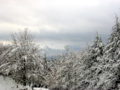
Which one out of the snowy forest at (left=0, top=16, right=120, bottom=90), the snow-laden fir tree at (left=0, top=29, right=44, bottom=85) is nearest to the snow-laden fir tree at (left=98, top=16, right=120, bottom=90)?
the snowy forest at (left=0, top=16, right=120, bottom=90)

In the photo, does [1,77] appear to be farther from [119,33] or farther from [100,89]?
[119,33]

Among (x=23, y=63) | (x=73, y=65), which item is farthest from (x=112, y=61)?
(x=23, y=63)

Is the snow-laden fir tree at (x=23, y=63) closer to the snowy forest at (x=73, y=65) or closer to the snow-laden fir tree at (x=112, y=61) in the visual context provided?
the snowy forest at (x=73, y=65)

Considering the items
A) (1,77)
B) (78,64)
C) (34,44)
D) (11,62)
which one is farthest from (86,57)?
(1,77)

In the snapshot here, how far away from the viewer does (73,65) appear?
Answer: 2206 centimetres

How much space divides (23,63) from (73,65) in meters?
10.9

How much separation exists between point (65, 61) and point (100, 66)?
24.8ft

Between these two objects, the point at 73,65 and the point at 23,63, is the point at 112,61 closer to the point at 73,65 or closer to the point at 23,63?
the point at 73,65

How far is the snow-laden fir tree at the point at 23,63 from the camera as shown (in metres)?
13.3

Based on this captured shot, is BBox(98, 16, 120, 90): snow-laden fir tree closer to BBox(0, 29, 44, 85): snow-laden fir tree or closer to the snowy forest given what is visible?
the snowy forest

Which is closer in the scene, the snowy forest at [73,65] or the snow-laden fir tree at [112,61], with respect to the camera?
the snowy forest at [73,65]

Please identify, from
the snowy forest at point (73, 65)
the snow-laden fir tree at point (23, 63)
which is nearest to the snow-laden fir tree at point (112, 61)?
the snowy forest at point (73, 65)

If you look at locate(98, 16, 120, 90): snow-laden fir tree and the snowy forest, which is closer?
the snowy forest

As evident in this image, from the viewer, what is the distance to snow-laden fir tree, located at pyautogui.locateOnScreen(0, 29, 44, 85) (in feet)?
43.6
